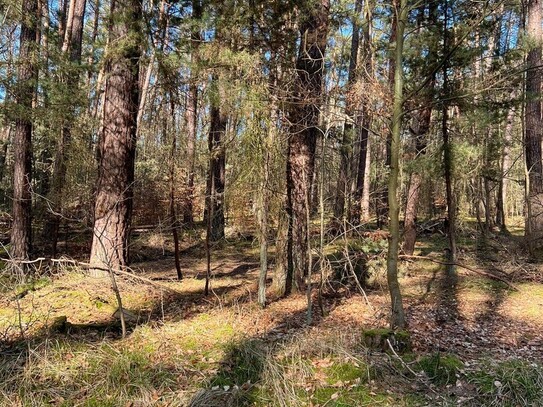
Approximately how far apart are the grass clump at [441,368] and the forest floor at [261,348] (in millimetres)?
13

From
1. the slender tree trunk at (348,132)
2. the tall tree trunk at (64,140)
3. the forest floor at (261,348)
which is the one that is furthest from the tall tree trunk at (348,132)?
the tall tree trunk at (64,140)

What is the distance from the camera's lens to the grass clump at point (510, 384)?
359cm

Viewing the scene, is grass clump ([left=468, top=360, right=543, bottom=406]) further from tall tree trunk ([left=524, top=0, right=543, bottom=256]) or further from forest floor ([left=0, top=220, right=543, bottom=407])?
tall tree trunk ([left=524, top=0, right=543, bottom=256])

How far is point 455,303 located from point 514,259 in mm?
2910

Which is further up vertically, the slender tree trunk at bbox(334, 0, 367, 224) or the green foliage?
the slender tree trunk at bbox(334, 0, 367, 224)

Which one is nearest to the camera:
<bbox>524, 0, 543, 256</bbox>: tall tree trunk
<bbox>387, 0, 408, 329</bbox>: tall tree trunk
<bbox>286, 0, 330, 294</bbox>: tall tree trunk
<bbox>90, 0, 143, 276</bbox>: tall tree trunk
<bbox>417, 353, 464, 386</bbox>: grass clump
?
<bbox>417, 353, 464, 386</bbox>: grass clump

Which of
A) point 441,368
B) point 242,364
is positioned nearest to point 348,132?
point 441,368

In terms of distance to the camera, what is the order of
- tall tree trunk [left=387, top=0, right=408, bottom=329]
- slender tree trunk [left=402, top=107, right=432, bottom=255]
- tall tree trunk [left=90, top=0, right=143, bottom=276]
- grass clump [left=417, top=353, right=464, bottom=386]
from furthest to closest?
1. slender tree trunk [left=402, top=107, right=432, bottom=255]
2. tall tree trunk [left=90, top=0, right=143, bottom=276]
3. tall tree trunk [left=387, top=0, right=408, bottom=329]
4. grass clump [left=417, top=353, right=464, bottom=386]

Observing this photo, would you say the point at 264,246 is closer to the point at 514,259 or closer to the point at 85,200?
the point at 85,200

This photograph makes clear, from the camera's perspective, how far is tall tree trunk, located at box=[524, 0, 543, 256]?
33.6 ft

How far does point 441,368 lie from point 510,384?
2.07ft

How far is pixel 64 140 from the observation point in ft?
30.8

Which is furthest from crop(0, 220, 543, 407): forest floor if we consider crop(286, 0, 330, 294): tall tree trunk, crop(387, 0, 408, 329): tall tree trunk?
crop(286, 0, 330, 294): tall tree trunk

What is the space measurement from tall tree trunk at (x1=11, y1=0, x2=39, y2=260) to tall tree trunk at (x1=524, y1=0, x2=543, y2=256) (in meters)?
10.8
